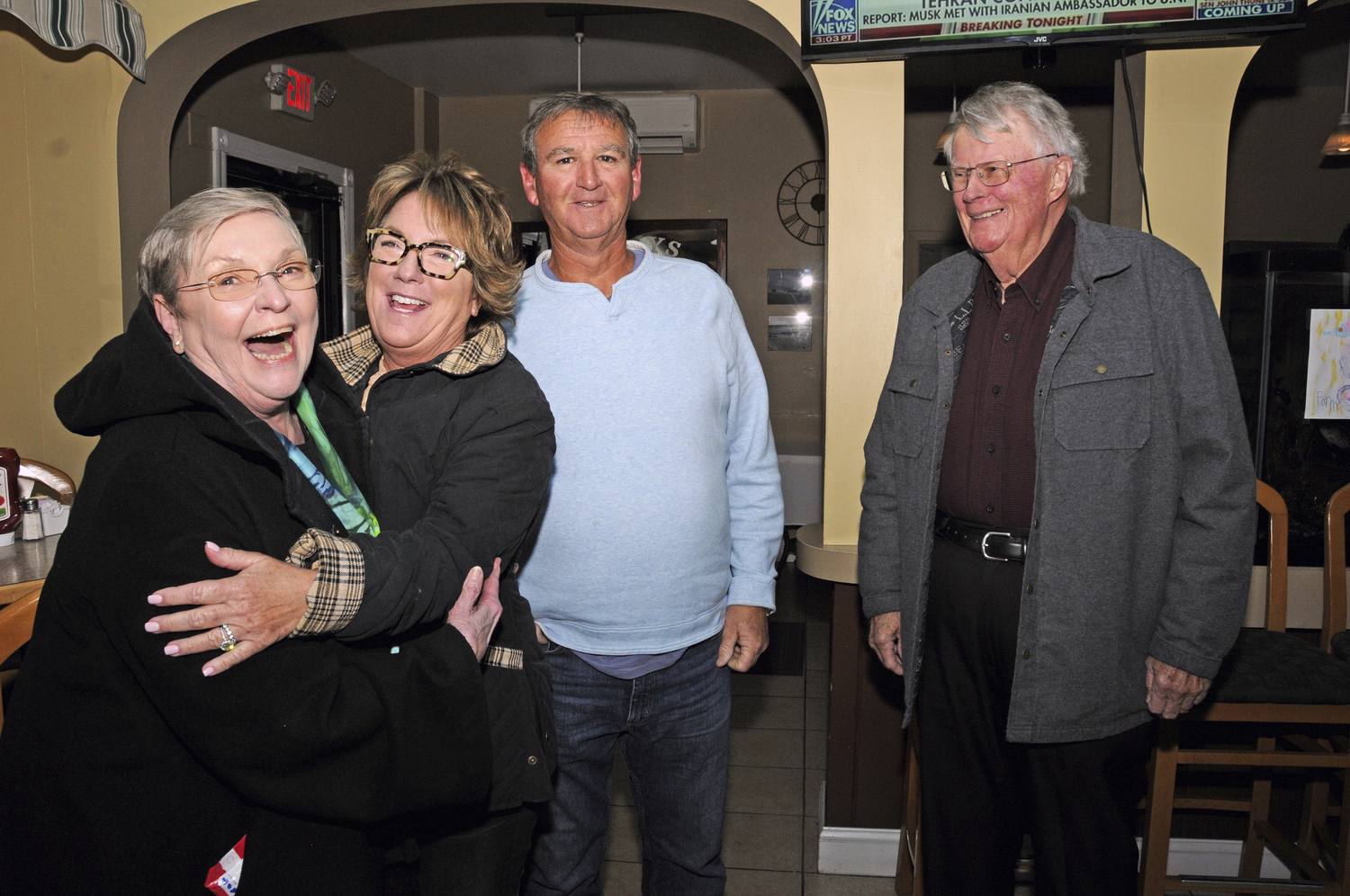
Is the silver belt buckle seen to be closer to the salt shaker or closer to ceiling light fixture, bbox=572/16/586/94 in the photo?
the salt shaker

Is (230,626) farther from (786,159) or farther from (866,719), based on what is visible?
(786,159)

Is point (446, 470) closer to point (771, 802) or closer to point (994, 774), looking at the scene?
point (994, 774)

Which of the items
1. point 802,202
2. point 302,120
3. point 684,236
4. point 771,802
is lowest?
point 771,802

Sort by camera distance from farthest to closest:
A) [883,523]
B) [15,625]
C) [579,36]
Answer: [579,36], [883,523], [15,625]

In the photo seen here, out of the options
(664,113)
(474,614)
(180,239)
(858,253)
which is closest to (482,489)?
(474,614)

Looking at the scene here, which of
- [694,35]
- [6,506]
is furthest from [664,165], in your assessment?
[6,506]

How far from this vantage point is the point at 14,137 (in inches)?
121

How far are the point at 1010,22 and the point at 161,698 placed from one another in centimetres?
240

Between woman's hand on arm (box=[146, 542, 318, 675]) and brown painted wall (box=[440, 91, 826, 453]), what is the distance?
19.2 feet

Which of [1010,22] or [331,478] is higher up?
[1010,22]

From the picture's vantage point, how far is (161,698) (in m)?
0.98

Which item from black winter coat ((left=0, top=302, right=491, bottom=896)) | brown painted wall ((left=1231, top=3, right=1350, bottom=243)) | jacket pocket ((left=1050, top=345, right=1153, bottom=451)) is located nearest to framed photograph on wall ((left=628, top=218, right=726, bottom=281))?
brown painted wall ((left=1231, top=3, right=1350, bottom=243))

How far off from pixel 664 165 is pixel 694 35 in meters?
1.65

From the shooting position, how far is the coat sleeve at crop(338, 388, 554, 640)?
1.07 metres
